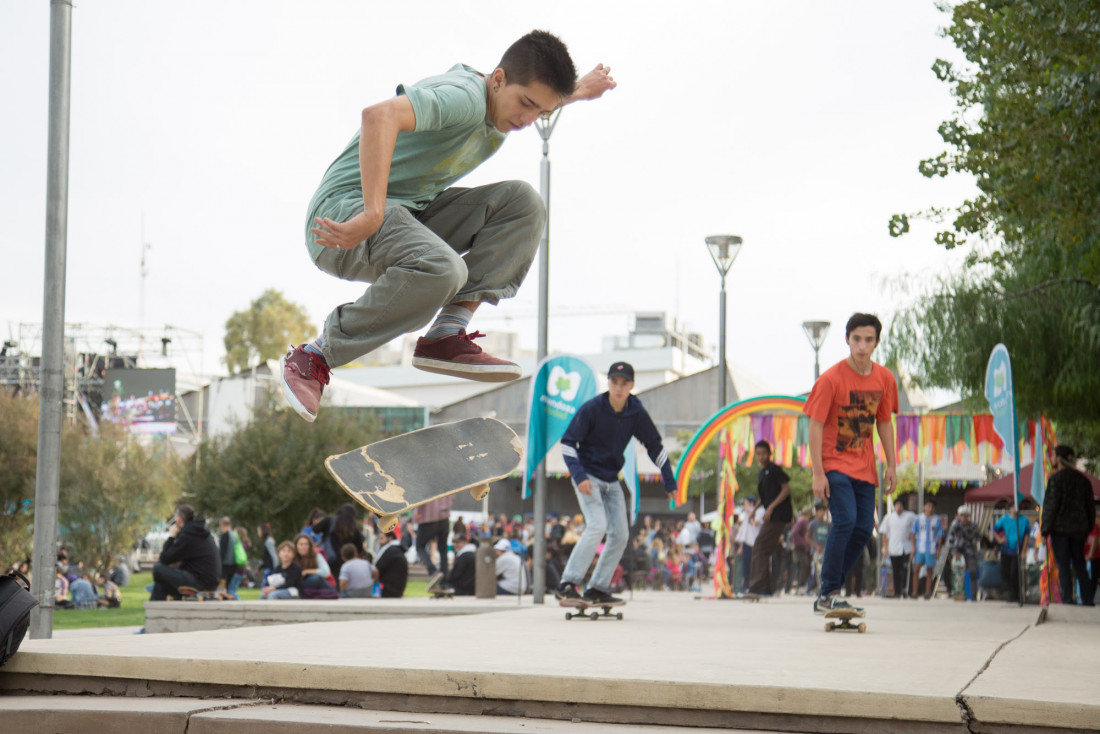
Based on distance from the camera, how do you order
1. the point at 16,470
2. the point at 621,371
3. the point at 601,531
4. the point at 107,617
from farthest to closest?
the point at 16,470 → the point at 107,617 → the point at 601,531 → the point at 621,371

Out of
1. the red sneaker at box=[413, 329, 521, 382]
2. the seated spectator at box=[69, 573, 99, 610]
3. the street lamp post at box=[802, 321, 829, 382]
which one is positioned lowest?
the seated spectator at box=[69, 573, 99, 610]

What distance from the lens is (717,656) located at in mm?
4098

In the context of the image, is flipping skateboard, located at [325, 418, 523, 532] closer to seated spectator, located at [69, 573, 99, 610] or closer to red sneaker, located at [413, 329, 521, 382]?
red sneaker, located at [413, 329, 521, 382]

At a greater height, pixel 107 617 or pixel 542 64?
pixel 542 64

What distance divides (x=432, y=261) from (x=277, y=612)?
755 centimetres

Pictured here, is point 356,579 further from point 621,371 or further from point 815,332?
point 815,332

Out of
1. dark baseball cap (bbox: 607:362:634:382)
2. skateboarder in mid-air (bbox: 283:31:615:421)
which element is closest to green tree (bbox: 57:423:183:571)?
dark baseball cap (bbox: 607:362:634:382)

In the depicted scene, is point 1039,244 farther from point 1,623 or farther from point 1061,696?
point 1,623

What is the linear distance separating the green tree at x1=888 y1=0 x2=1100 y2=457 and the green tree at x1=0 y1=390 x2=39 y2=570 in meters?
26.5

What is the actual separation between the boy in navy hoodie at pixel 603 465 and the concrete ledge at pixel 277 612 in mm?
2089

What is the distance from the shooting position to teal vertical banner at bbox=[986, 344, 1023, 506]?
10367 mm

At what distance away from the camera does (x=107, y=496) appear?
30.4m

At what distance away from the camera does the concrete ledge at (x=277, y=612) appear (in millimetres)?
9836

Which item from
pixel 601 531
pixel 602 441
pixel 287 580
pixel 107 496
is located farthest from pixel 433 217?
pixel 107 496
